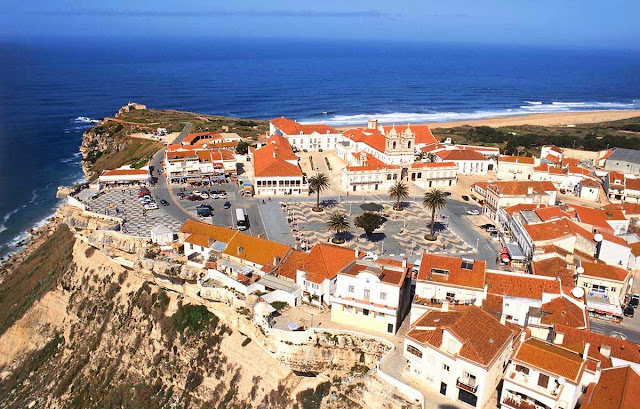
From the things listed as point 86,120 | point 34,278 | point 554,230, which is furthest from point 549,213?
point 86,120

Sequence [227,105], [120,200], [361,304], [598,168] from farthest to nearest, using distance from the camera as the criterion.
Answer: [227,105] < [598,168] < [120,200] < [361,304]

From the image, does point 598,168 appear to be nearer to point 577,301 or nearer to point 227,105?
point 577,301

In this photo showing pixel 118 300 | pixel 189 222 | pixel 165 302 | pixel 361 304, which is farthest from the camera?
A: pixel 189 222

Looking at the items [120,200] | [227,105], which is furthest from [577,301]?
[227,105]


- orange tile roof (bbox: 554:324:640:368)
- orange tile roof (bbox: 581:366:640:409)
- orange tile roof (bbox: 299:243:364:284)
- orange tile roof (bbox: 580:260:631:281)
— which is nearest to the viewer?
orange tile roof (bbox: 581:366:640:409)

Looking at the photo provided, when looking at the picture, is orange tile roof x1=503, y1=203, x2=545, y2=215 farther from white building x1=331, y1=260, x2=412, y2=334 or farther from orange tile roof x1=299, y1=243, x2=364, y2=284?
white building x1=331, y1=260, x2=412, y2=334

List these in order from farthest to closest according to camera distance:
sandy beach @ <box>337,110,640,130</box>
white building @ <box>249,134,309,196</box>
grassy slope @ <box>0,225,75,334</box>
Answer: sandy beach @ <box>337,110,640,130</box>
white building @ <box>249,134,309,196</box>
grassy slope @ <box>0,225,75,334</box>

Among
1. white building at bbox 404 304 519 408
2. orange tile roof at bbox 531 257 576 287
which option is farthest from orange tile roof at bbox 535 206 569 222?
white building at bbox 404 304 519 408
